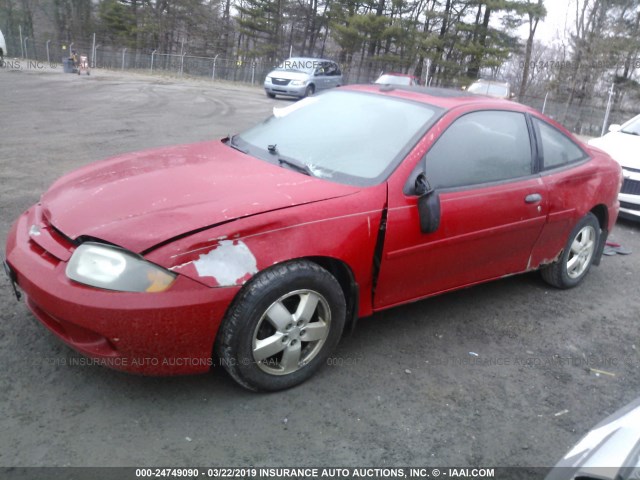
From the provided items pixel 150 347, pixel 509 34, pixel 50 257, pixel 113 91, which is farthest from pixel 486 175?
pixel 509 34

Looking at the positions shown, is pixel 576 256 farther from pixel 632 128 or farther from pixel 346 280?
pixel 632 128

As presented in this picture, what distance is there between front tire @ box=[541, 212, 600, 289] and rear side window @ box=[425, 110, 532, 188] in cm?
92

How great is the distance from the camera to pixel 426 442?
104 inches

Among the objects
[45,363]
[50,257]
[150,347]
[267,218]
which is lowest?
[45,363]

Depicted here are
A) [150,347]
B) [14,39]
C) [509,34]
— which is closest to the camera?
[150,347]

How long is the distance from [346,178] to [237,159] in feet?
2.41

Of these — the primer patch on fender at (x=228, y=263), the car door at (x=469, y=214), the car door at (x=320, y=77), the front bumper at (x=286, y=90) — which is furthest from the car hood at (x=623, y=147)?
the car door at (x=320, y=77)

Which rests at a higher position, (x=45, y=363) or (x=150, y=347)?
(x=150, y=347)

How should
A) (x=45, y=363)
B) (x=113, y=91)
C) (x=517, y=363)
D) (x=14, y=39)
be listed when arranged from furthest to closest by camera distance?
(x=14, y=39) < (x=113, y=91) < (x=517, y=363) < (x=45, y=363)

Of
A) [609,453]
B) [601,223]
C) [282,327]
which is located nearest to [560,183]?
[601,223]

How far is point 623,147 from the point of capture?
726 cm

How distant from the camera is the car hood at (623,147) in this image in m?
6.88

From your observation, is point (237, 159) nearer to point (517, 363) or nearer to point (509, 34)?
point (517, 363)

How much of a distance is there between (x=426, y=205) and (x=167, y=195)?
1.42m
